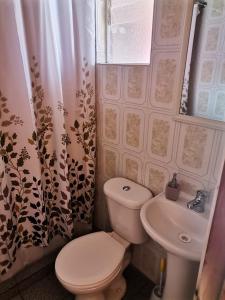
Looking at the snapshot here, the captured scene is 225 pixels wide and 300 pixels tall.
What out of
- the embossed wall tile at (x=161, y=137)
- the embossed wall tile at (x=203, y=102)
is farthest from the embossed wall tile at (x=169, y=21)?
the embossed wall tile at (x=161, y=137)

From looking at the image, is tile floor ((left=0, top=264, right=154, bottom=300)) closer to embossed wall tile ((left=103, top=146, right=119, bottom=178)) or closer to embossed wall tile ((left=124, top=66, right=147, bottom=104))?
embossed wall tile ((left=103, top=146, right=119, bottom=178))

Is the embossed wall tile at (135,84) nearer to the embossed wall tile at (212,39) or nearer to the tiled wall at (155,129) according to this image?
the tiled wall at (155,129)

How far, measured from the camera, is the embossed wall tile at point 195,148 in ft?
3.57

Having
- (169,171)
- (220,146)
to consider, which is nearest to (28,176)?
(169,171)

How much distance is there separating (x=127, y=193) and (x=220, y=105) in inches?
28.5

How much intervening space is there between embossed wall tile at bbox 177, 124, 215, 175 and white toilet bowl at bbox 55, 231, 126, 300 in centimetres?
69

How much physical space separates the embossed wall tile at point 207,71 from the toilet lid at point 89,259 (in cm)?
110

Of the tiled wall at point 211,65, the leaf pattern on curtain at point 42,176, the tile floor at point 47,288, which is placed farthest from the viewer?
the tile floor at point 47,288

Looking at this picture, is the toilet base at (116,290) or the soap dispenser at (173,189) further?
the toilet base at (116,290)

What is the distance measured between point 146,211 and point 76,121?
30.9 inches

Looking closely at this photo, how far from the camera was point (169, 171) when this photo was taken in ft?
4.24

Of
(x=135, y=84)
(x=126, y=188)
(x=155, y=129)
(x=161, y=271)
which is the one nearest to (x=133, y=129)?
(x=155, y=129)

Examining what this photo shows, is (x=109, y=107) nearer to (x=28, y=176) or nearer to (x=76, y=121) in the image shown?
(x=76, y=121)

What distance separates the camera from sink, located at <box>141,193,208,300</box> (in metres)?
1.11
